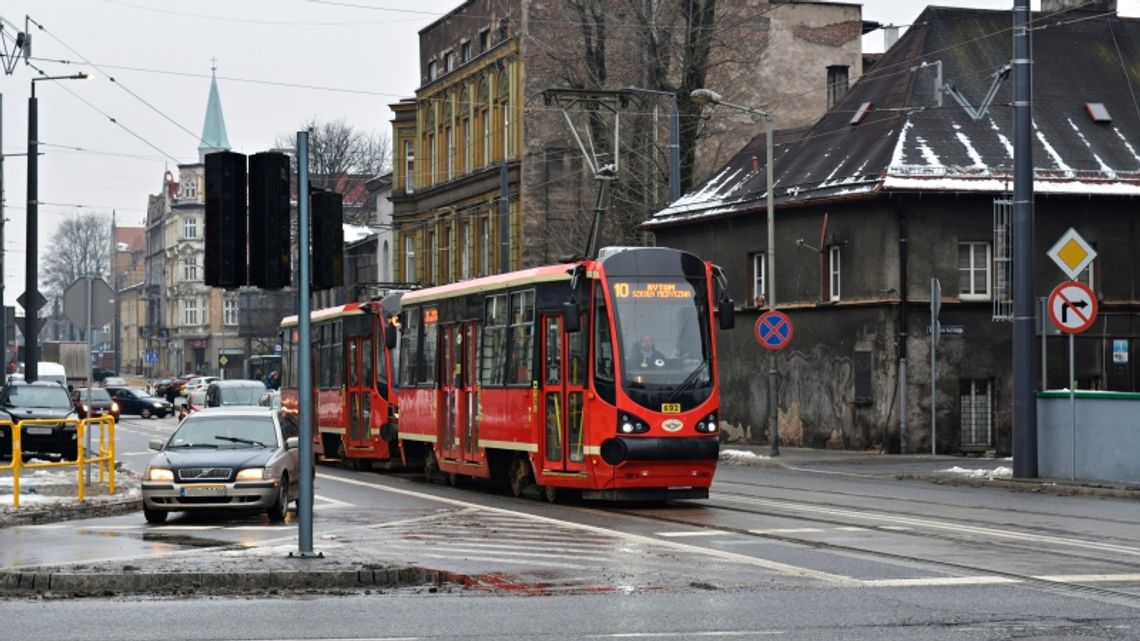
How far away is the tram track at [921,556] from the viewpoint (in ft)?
45.8

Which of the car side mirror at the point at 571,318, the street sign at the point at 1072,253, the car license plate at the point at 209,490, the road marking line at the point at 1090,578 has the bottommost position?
the road marking line at the point at 1090,578

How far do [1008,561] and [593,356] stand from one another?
8541mm

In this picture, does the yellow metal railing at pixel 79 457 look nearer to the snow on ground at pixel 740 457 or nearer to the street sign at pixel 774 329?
the snow on ground at pixel 740 457

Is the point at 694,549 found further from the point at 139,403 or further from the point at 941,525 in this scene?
the point at 139,403

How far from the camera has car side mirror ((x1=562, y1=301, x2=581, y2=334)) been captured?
23234mm

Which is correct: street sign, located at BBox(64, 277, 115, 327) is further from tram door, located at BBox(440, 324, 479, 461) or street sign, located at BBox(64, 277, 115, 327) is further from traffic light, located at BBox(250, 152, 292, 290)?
traffic light, located at BBox(250, 152, 292, 290)

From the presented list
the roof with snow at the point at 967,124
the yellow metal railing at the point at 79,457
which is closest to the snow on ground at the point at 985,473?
the roof with snow at the point at 967,124

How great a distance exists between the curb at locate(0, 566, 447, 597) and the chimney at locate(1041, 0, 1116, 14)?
38153 mm

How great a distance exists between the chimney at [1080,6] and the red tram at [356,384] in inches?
886

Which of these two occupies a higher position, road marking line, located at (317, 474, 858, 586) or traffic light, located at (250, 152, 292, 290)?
traffic light, located at (250, 152, 292, 290)

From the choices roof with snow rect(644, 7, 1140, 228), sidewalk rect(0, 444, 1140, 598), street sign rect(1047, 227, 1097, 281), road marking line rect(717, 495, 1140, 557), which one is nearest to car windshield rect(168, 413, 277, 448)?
sidewalk rect(0, 444, 1140, 598)

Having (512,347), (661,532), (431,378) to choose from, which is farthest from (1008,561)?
(431,378)

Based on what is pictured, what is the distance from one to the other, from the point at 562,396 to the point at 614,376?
114cm

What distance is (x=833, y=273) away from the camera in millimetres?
44062
